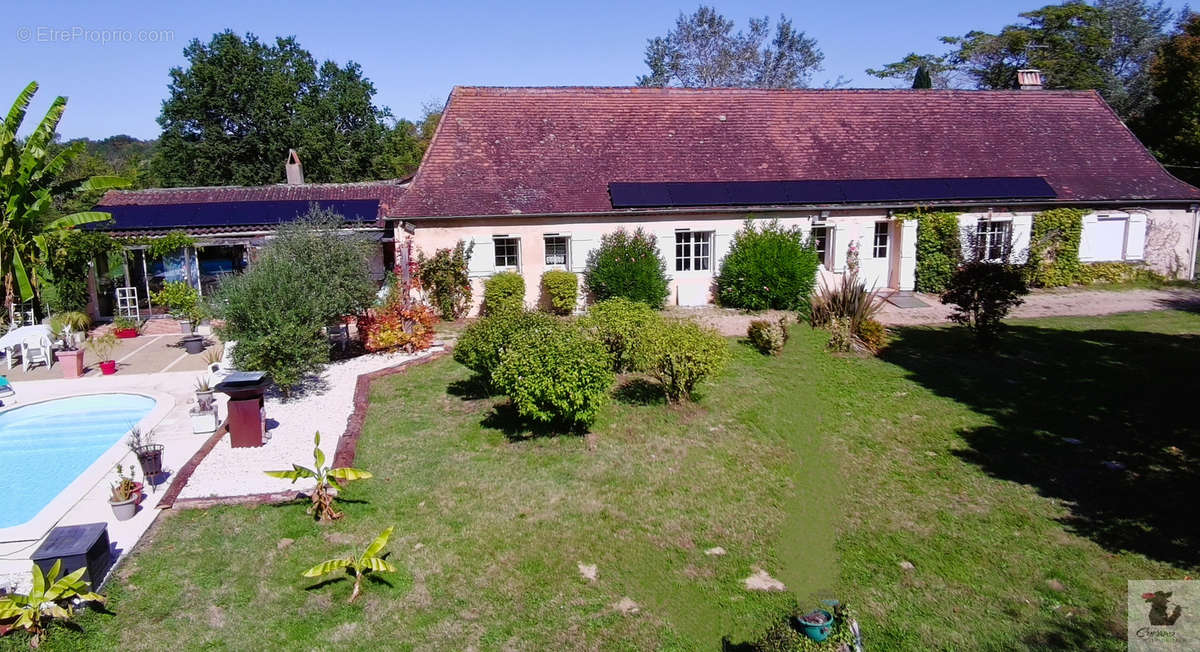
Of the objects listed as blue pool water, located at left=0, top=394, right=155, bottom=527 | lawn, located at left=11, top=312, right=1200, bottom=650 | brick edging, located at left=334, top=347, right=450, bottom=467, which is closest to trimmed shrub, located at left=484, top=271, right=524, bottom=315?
brick edging, located at left=334, top=347, right=450, bottom=467

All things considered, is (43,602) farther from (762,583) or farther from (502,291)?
(502,291)

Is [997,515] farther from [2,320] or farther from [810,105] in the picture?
[2,320]

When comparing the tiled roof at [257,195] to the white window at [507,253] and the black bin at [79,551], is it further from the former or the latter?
the black bin at [79,551]

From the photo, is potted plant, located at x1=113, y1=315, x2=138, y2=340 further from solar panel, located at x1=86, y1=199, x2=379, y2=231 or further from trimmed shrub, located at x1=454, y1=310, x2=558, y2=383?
trimmed shrub, located at x1=454, y1=310, x2=558, y2=383

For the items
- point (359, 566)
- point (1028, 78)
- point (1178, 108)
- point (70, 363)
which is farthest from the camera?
point (1178, 108)

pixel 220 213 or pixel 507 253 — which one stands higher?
pixel 220 213

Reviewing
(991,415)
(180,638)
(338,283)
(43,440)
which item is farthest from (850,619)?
(43,440)

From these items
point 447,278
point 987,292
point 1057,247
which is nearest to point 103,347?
point 447,278

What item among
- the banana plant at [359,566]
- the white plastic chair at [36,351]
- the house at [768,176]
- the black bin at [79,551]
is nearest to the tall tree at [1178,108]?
the house at [768,176]
